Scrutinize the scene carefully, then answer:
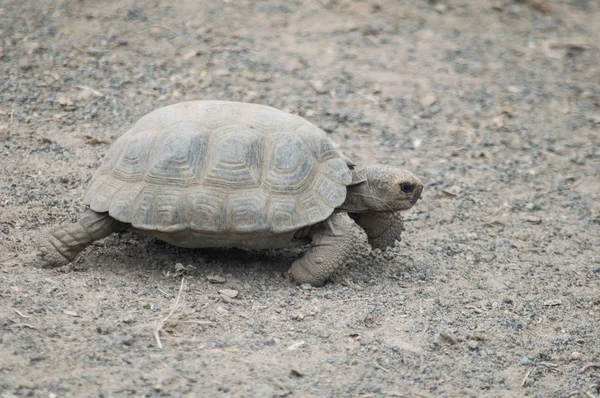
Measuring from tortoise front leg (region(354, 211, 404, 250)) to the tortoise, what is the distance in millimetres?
294

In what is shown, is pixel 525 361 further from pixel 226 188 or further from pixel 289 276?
pixel 226 188

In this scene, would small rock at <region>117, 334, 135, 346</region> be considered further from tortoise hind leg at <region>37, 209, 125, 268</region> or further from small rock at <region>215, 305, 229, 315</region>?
tortoise hind leg at <region>37, 209, 125, 268</region>

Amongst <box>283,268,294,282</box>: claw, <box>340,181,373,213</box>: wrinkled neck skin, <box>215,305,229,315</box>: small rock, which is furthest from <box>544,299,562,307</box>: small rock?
<box>215,305,229,315</box>: small rock

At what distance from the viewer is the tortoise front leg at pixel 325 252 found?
17.4ft

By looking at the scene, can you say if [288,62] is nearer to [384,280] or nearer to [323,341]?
[384,280]

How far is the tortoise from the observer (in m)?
5.05

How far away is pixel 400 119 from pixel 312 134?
297 cm

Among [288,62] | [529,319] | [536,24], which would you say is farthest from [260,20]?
[529,319]

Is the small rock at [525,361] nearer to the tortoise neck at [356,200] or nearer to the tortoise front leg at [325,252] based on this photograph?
the tortoise front leg at [325,252]

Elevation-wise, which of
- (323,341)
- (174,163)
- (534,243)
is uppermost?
(174,163)

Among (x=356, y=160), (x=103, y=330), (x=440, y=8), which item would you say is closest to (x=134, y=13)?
(x=356, y=160)

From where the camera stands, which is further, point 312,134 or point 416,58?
point 416,58

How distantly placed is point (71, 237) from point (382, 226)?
2.13 metres

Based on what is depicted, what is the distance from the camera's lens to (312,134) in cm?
541
